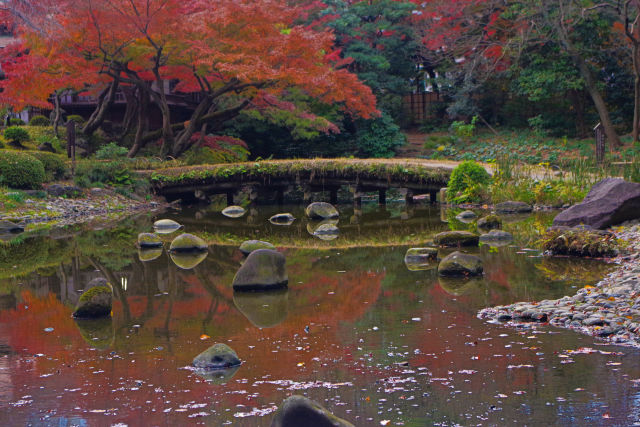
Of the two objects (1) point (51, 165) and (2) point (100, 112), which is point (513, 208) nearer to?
(1) point (51, 165)

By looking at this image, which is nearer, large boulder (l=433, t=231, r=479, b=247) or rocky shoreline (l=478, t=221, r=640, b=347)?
rocky shoreline (l=478, t=221, r=640, b=347)

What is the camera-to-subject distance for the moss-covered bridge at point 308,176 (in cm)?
1956

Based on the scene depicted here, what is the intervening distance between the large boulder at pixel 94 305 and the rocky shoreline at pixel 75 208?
9313 millimetres

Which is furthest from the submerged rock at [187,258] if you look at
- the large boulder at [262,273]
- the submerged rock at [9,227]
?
the submerged rock at [9,227]

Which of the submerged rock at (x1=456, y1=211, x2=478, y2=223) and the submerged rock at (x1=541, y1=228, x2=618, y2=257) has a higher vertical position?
the submerged rock at (x1=541, y1=228, x2=618, y2=257)

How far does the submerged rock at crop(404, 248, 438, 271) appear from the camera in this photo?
9823mm

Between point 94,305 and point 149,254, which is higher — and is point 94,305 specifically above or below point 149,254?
above

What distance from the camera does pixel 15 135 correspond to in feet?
72.5

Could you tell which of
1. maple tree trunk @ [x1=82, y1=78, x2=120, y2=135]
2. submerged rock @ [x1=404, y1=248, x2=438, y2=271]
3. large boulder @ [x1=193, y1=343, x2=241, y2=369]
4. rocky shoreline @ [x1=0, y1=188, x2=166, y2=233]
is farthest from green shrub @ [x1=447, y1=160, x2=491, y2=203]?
large boulder @ [x1=193, y1=343, x2=241, y2=369]

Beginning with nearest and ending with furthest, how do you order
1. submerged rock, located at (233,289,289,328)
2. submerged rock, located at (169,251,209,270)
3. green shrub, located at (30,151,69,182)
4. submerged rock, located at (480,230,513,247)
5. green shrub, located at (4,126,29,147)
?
submerged rock, located at (233,289,289,328) → submerged rock, located at (169,251,209,270) → submerged rock, located at (480,230,513,247) → green shrub, located at (30,151,69,182) → green shrub, located at (4,126,29,147)

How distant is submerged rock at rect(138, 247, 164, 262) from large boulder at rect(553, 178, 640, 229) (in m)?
6.41

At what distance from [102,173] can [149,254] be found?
32.6ft

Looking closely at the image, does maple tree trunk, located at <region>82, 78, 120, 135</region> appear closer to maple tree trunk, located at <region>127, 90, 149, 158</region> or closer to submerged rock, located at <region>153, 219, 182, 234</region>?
maple tree trunk, located at <region>127, 90, 149, 158</region>

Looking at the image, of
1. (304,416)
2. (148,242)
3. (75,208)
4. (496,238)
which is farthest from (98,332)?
(75,208)
